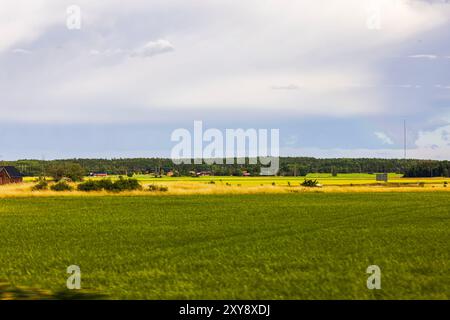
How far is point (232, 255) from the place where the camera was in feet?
67.4

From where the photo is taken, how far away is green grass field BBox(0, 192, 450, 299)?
14.6 m

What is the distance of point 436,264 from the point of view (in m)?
18.2

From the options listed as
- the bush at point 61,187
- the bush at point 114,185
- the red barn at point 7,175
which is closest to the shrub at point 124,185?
the bush at point 114,185

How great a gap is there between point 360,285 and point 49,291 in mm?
7179

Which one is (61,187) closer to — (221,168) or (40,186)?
(40,186)

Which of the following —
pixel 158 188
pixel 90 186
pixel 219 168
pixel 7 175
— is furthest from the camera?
pixel 219 168

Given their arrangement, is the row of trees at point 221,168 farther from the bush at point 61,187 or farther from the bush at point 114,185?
the bush at point 114,185

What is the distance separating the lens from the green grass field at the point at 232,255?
48.0 ft

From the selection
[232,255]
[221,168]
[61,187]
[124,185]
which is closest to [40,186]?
[61,187]

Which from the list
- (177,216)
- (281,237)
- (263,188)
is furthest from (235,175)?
(281,237)

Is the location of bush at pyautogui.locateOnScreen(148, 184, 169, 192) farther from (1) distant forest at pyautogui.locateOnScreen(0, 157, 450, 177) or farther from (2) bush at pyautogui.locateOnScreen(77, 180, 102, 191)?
(1) distant forest at pyautogui.locateOnScreen(0, 157, 450, 177)

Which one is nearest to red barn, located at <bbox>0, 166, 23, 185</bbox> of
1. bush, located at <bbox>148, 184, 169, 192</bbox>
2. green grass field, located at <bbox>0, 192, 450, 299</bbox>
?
bush, located at <bbox>148, 184, 169, 192</bbox>
